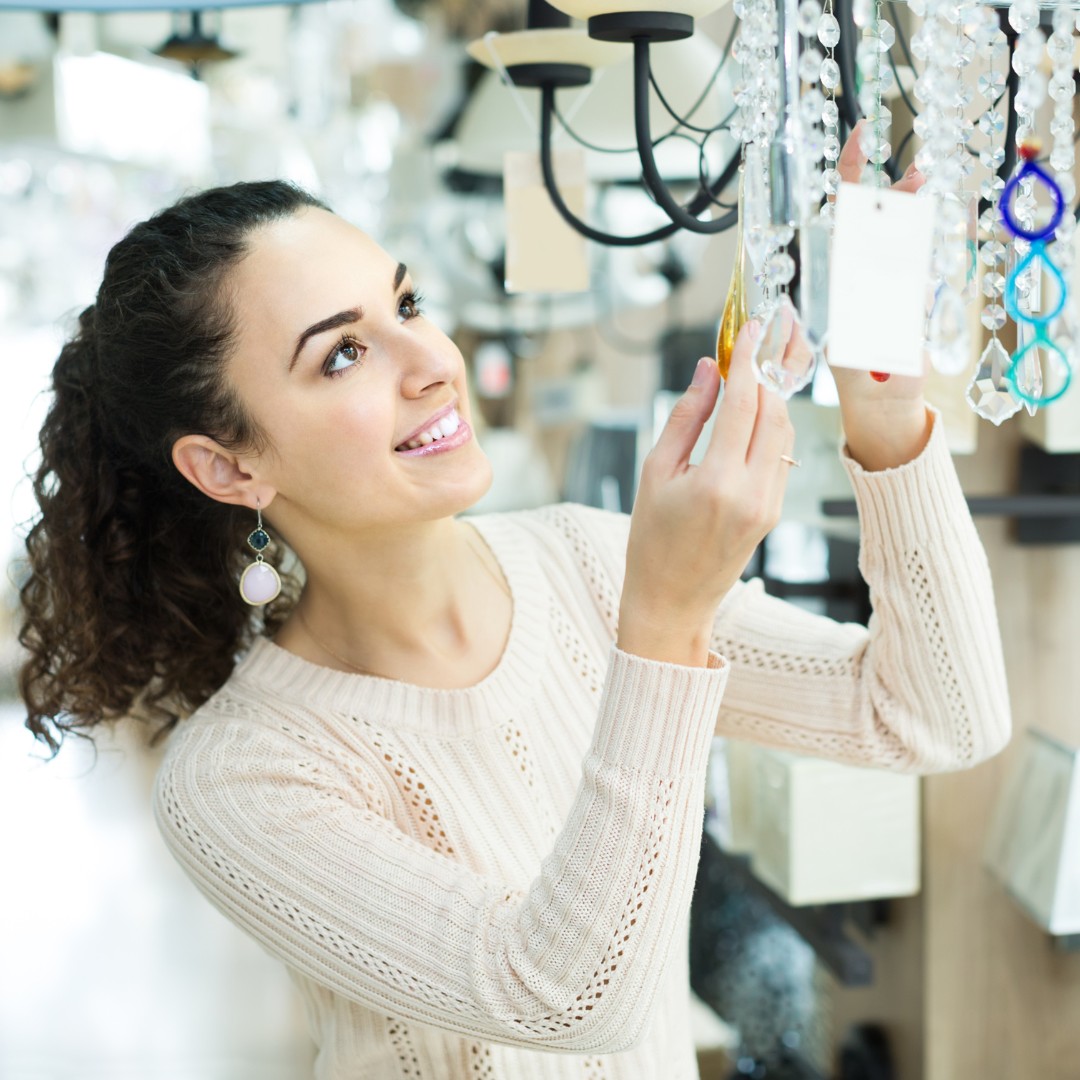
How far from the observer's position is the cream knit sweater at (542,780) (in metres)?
1.02

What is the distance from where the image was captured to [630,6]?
107 centimetres

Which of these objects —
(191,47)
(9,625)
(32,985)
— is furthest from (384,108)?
(191,47)

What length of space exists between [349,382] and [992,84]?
625 mm

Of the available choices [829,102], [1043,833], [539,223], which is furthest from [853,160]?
[1043,833]

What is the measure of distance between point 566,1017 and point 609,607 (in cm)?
52

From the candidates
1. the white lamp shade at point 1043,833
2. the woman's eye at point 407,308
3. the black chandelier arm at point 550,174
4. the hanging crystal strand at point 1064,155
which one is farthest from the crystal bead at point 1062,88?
the white lamp shade at point 1043,833

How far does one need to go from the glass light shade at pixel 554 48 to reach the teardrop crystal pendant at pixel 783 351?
25.8 inches

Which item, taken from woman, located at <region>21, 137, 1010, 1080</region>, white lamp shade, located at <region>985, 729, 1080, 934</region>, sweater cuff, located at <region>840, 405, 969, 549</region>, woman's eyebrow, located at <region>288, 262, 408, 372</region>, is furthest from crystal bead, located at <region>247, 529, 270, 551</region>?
white lamp shade, located at <region>985, 729, 1080, 934</region>

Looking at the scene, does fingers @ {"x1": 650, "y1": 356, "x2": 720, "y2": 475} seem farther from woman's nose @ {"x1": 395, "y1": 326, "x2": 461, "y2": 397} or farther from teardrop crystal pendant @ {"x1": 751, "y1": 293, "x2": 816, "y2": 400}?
woman's nose @ {"x1": 395, "y1": 326, "x2": 461, "y2": 397}

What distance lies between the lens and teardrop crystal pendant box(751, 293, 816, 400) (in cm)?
71

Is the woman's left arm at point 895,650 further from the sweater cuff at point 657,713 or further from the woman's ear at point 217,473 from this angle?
the woman's ear at point 217,473

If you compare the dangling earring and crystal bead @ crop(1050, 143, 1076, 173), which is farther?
the dangling earring

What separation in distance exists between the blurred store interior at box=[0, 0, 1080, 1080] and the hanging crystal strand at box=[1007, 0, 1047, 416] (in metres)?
0.40

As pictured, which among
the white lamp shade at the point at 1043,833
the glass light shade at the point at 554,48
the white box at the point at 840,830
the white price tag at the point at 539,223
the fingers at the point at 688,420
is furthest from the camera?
the white box at the point at 840,830
